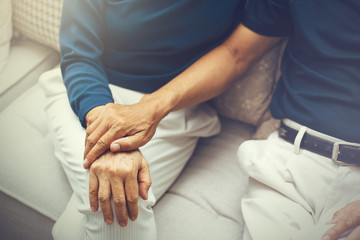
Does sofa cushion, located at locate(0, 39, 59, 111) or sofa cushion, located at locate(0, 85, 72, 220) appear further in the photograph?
sofa cushion, located at locate(0, 39, 59, 111)

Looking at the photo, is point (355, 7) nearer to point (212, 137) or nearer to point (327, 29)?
point (327, 29)

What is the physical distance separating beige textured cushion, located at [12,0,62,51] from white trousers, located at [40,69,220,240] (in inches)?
8.2

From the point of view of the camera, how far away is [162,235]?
0.69 metres

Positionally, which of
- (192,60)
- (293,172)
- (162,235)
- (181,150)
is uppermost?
(192,60)

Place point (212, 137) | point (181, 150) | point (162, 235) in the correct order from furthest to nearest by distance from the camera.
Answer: point (212, 137)
point (181, 150)
point (162, 235)

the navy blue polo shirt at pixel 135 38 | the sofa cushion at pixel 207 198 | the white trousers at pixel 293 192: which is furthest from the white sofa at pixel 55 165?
the navy blue polo shirt at pixel 135 38

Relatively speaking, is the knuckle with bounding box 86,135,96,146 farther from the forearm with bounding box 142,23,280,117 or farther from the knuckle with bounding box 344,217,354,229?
the knuckle with bounding box 344,217,354,229

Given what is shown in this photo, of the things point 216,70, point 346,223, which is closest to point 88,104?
point 216,70

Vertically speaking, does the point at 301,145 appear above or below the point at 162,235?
above

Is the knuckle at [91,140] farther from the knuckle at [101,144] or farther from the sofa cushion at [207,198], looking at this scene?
the sofa cushion at [207,198]

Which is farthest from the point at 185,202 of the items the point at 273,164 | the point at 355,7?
the point at 355,7

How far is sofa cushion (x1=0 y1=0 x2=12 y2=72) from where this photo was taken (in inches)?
37.4

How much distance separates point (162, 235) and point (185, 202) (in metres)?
0.11

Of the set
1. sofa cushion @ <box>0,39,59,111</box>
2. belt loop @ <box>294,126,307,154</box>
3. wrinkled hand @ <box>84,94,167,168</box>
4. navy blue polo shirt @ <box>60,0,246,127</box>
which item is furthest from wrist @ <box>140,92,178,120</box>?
sofa cushion @ <box>0,39,59,111</box>
